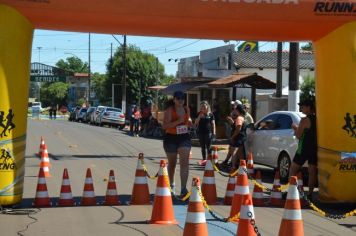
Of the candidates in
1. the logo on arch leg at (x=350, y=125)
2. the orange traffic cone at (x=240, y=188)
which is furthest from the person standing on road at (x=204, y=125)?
the orange traffic cone at (x=240, y=188)

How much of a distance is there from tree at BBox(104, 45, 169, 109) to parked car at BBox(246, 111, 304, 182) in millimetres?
56487

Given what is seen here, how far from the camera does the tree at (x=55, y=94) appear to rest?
452 feet

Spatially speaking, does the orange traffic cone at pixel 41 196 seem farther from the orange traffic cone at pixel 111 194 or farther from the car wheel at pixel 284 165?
the car wheel at pixel 284 165

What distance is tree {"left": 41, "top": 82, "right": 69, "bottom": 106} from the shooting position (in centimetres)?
13790

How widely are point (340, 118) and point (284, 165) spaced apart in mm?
4068

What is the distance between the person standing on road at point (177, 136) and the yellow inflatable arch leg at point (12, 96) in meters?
2.48

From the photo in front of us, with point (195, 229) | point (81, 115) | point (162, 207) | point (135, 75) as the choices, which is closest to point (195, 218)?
point (195, 229)

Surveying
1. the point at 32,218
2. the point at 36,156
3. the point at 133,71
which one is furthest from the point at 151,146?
the point at 133,71

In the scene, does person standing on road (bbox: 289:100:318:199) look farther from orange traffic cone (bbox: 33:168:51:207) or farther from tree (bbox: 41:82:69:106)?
tree (bbox: 41:82:69:106)

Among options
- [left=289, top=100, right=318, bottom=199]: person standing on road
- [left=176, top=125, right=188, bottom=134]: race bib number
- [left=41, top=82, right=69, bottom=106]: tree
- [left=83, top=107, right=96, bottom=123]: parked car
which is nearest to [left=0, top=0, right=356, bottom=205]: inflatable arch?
[left=289, top=100, right=318, bottom=199]: person standing on road

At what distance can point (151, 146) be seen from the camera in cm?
2555

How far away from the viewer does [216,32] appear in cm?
1042

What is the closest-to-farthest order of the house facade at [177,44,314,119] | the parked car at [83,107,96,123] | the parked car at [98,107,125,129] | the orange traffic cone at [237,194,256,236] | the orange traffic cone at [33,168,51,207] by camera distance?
1. the orange traffic cone at [237,194,256,236]
2. the orange traffic cone at [33,168,51,207]
3. the house facade at [177,44,314,119]
4. the parked car at [98,107,125,129]
5. the parked car at [83,107,96,123]

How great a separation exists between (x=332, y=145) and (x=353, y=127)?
0.45 m
